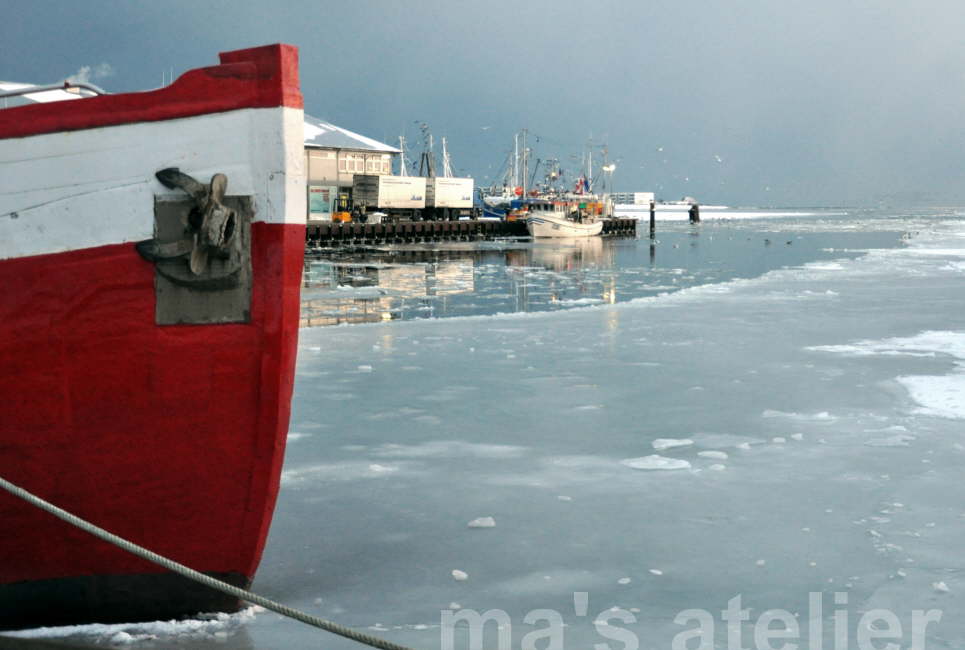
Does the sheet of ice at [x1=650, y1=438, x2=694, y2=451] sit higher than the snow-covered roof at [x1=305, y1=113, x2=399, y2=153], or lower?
lower

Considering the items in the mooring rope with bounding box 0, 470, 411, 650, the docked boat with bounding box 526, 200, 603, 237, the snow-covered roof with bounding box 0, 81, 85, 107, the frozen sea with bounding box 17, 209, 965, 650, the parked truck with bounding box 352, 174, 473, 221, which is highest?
the parked truck with bounding box 352, 174, 473, 221

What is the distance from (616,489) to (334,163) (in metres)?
62.3

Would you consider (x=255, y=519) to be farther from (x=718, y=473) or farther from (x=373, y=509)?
(x=718, y=473)

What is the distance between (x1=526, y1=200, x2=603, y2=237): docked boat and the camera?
2544 inches

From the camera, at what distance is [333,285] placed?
80.4ft

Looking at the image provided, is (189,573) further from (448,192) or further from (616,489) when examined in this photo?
(448,192)

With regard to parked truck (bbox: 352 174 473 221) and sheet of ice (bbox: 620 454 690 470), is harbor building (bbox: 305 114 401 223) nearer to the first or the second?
parked truck (bbox: 352 174 473 221)

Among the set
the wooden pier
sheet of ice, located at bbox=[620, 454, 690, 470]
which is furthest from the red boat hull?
the wooden pier

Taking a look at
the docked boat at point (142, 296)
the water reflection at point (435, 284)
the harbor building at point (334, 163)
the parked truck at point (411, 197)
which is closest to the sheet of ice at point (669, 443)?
the docked boat at point (142, 296)

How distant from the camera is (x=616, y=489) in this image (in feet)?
18.9

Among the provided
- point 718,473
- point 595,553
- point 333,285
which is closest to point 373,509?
point 595,553

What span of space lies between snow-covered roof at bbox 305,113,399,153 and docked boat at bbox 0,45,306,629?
6100 cm

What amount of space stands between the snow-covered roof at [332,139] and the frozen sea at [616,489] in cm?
5394

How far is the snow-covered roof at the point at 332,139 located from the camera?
215 ft
